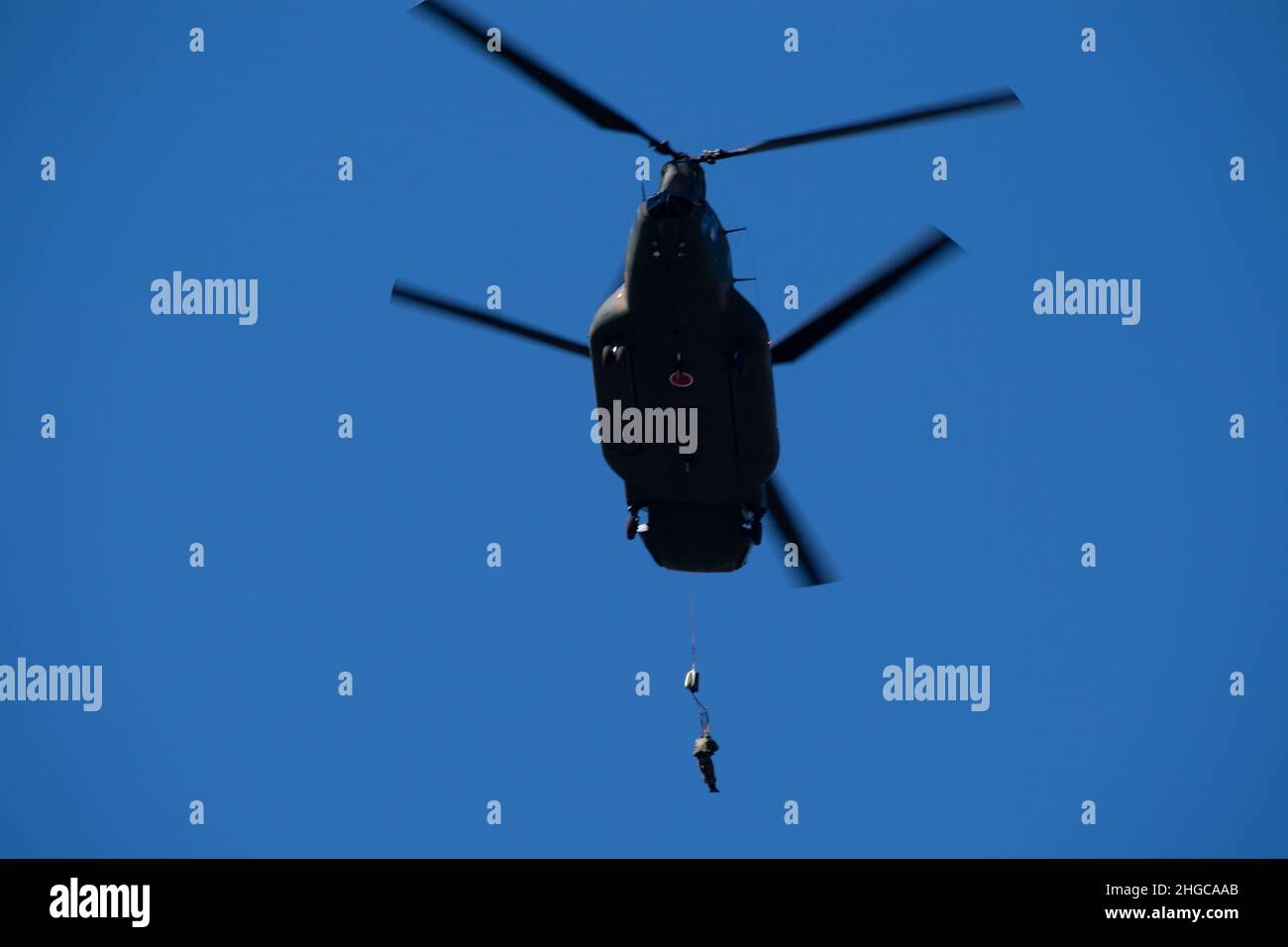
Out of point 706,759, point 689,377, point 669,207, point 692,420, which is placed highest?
point 669,207

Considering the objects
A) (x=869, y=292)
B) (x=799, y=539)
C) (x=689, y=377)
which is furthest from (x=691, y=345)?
(x=799, y=539)

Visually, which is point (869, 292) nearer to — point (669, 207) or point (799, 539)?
point (669, 207)

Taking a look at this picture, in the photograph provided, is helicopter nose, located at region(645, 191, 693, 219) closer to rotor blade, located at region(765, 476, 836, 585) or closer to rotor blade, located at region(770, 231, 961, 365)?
rotor blade, located at region(770, 231, 961, 365)

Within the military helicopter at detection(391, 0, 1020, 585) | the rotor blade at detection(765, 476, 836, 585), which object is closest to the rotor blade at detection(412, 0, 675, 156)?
the military helicopter at detection(391, 0, 1020, 585)

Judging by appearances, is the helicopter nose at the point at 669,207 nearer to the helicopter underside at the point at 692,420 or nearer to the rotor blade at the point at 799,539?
the helicopter underside at the point at 692,420

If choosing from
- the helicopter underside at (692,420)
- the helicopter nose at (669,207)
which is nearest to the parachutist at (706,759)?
the helicopter underside at (692,420)

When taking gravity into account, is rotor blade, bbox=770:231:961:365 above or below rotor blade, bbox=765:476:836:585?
above
